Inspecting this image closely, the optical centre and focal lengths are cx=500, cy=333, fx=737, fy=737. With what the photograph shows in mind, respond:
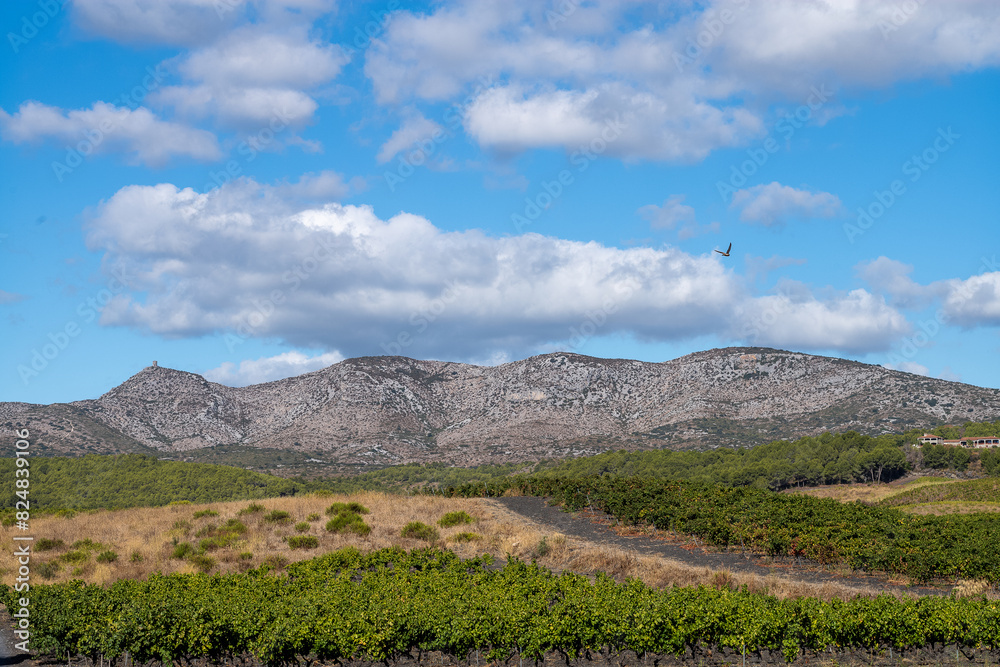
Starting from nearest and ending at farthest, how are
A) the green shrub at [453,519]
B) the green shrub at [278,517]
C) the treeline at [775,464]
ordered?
the green shrub at [453,519] → the green shrub at [278,517] → the treeline at [775,464]

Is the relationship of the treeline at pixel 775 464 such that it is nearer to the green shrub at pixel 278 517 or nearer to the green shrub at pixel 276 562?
the green shrub at pixel 278 517

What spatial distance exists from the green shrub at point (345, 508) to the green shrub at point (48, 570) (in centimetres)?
1254

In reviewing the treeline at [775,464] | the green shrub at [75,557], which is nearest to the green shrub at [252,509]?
the green shrub at [75,557]

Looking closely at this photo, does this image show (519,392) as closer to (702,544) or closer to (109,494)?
(109,494)

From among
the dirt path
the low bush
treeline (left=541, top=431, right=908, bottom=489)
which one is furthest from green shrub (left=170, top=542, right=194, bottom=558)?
treeline (left=541, top=431, right=908, bottom=489)

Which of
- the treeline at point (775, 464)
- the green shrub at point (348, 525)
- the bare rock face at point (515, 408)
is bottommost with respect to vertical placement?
the green shrub at point (348, 525)

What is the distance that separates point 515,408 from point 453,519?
338 feet

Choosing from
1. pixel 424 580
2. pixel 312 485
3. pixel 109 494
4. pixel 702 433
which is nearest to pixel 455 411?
pixel 702 433

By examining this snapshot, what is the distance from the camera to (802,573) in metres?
27.5

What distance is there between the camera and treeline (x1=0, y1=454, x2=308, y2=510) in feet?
255

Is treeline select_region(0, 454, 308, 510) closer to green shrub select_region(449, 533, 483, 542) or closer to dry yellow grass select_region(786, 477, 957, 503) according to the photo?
green shrub select_region(449, 533, 483, 542)

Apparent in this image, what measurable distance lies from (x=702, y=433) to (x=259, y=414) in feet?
269

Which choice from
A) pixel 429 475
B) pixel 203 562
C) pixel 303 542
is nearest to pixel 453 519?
pixel 303 542

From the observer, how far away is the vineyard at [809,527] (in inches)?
1027
